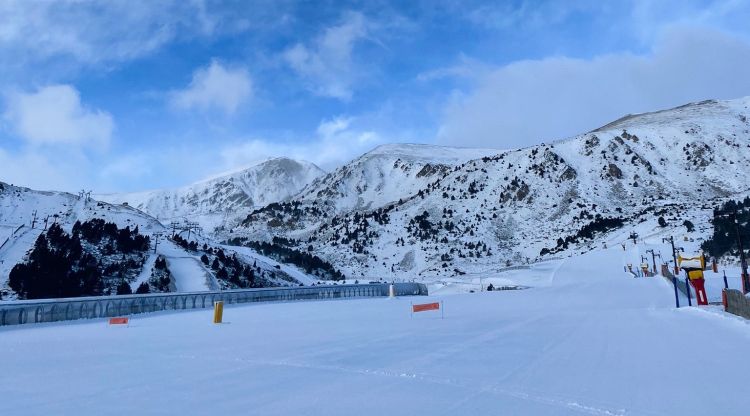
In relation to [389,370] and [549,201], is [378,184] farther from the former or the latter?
[389,370]

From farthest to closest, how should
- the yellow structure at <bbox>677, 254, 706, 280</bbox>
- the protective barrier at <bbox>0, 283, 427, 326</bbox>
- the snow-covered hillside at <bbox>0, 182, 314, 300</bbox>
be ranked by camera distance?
the snow-covered hillside at <bbox>0, 182, 314, 300</bbox> < the yellow structure at <bbox>677, 254, 706, 280</bbox> < the protective barrier at <bbox>0, 283, 427, 326</bbox>

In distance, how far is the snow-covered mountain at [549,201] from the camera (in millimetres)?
96438

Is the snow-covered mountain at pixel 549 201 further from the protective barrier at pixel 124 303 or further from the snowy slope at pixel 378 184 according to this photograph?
the protective barrier at pixel 124 303

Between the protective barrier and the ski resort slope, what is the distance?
4.63 meters

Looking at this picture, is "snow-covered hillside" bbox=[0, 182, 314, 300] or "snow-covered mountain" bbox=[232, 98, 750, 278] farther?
"snow-covered mountain" bbox=[232, 98, 750, 278]

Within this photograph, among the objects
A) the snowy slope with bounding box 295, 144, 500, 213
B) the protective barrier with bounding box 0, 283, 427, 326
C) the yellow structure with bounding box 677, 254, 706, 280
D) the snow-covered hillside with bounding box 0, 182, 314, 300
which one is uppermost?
the snowy slope with bounding box 295, 144, 500, 213

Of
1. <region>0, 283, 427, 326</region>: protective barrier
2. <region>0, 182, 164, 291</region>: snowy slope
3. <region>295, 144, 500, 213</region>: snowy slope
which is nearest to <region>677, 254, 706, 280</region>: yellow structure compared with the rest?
<region>0, 283, 427, 326</region>: protective barrier

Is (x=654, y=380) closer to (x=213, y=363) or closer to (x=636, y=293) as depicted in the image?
(x=213, y=363)

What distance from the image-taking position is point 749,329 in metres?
12.9

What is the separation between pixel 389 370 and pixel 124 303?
19974mm

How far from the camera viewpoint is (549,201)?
116 metres

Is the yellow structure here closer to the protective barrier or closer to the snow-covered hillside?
the protective barrier

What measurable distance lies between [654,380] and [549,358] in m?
2.23

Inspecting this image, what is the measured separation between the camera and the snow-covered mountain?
96.4 metres
